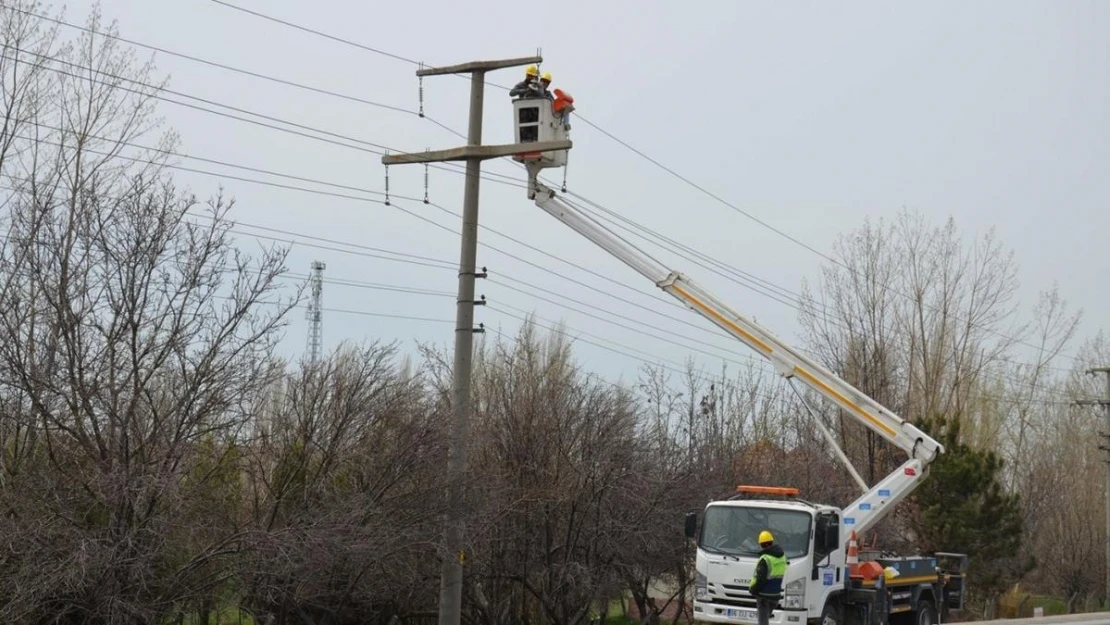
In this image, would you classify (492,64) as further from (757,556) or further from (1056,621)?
(1056,621)

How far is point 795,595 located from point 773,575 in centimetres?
136

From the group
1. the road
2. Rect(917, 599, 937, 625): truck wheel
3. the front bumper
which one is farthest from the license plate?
the road

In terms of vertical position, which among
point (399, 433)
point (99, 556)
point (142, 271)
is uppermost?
point (142, 271)

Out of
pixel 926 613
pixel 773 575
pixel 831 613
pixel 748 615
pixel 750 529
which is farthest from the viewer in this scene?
pixel 926 613

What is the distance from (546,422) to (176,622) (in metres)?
9.21

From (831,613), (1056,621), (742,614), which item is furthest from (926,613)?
(1056,621)

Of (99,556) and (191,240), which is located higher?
(191,240)

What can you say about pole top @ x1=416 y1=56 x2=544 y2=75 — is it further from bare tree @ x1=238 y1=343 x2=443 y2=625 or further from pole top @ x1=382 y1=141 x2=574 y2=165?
bare tree @ x1=238 y1=343 x2=443 y2=625

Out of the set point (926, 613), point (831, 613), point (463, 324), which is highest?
point (463, 324)

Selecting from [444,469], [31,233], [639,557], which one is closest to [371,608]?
[444,469]

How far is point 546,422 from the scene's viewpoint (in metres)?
23.5

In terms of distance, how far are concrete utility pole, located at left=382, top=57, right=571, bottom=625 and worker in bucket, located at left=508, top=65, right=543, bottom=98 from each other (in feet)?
2.27

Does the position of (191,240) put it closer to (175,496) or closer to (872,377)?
(175,496)

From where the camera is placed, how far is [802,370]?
22.5 meters
